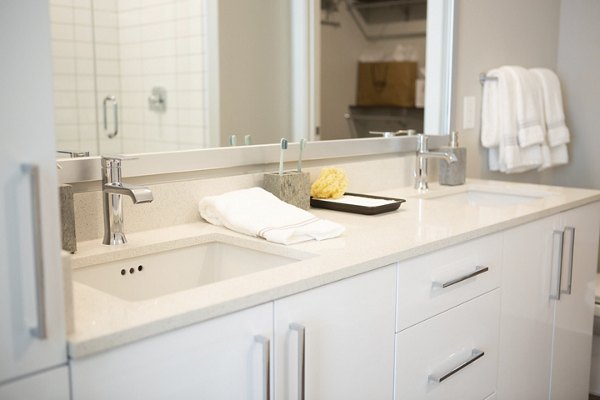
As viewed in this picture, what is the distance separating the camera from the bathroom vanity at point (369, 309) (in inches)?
37.9

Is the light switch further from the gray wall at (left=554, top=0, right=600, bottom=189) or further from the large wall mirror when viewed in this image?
the gray wall at (left=554, top=0, right=600, bottom=189)

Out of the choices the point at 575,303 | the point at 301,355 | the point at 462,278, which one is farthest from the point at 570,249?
the point at 301,355

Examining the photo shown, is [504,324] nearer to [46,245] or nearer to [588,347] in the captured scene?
[588,347]

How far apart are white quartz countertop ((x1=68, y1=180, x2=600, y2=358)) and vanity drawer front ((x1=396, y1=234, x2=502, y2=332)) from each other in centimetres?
3

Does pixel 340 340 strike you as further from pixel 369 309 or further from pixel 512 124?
pixel 512 124

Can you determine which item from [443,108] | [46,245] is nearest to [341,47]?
[443,108]

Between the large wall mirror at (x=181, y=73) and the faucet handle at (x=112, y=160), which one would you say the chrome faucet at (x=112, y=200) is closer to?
the faucet handle at (x=112, y=160)

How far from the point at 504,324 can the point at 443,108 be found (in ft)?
3.12

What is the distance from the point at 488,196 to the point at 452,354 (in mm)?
863

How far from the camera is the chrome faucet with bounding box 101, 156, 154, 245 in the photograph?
1.33 meters

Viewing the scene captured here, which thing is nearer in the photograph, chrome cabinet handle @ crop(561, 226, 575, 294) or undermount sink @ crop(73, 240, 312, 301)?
undermount sink @ crop(73, 240, 312, 301)

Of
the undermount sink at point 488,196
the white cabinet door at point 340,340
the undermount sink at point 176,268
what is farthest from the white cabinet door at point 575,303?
the undermount sink at point 176,268

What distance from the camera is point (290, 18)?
2.17m

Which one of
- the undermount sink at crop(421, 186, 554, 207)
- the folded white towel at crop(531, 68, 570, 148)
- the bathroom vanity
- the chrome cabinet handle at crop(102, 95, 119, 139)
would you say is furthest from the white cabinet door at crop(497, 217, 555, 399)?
the chrome cabinet handle at crop(102, 95, 119, 139)
